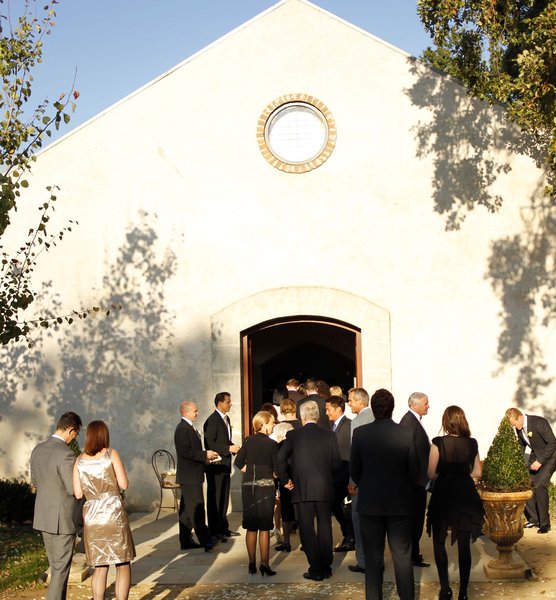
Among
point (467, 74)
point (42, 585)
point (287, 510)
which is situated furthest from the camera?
point (467, 74)

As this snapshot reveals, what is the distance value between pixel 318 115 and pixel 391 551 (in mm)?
7383

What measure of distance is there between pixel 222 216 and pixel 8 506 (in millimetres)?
5015

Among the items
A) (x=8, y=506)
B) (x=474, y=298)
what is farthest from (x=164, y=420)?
(x=474, y=298)

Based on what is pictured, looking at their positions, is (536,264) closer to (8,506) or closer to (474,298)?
(474,298)

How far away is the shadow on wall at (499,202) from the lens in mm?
12867

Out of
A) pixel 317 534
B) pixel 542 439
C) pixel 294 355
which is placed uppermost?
pixel 294 355

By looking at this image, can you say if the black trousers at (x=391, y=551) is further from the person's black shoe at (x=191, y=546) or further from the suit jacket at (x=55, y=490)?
the person's black shoe at (x=191, y=546)

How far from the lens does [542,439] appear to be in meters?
11.2

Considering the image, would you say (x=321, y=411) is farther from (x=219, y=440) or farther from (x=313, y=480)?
(x=313, y=480)

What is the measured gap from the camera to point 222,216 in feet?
43.6

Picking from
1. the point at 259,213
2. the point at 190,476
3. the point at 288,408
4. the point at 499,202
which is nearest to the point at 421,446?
the point at 288,408

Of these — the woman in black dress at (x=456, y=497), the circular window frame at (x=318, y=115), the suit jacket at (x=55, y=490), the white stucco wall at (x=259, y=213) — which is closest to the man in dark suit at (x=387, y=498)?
the woman in black dress at (x=456, y=497)

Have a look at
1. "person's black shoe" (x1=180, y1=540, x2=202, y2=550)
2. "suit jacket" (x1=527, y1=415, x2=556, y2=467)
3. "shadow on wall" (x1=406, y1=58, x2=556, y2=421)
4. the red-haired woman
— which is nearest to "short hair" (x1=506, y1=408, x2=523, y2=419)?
"suit jacket" (x1=527, y1=415, x2=556, y2=467)

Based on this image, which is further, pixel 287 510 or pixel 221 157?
pixel 221 157
